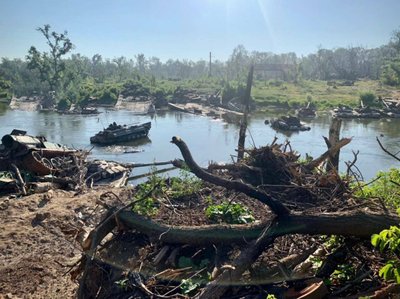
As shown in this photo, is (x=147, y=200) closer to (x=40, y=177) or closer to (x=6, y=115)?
(x=40, y=177)

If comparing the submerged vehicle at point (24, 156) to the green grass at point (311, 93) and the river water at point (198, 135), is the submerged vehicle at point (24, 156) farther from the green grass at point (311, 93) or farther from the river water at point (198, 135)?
the green grass at point (311, 93)

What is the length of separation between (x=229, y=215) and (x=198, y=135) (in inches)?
968

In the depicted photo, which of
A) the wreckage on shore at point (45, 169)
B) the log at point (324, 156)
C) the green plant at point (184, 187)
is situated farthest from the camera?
the wreckage on shore at point (45, 169)

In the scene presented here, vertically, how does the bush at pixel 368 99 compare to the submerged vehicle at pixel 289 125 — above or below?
above

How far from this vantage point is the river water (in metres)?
22.2

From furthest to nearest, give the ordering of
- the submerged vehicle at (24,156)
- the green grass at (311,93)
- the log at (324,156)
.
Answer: the green grass at (311,93), the submerged vehicle at (24,156), the log at (324,156)

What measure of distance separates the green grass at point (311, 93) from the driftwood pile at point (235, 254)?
40.3m

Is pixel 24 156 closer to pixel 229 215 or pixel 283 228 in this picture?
pixel 229 215

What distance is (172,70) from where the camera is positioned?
416ft

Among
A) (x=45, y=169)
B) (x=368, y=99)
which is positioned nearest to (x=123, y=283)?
(x=45, y=169)

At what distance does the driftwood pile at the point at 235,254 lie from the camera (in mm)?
3967

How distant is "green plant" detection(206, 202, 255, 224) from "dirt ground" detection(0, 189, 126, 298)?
1620 mm

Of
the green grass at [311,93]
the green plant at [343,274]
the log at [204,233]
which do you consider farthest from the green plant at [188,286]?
the green grass at [311,93]

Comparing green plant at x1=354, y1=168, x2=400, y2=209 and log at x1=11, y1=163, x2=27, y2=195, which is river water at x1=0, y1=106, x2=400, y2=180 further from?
green plant at x1=354, y1=168, x2=400, y2=209
